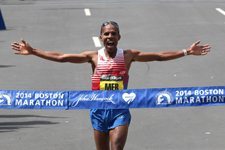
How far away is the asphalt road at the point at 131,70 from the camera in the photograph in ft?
42.4

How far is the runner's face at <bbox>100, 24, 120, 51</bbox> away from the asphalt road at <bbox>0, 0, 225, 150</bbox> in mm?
3757

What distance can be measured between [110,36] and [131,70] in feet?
36.2

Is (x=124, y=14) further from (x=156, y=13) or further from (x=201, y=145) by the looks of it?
(x=201, y=145)

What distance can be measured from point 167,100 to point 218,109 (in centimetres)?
543

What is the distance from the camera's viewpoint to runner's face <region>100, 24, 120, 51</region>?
8633mm

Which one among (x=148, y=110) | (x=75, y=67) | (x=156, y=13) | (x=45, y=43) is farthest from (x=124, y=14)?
(x=148, y=110)

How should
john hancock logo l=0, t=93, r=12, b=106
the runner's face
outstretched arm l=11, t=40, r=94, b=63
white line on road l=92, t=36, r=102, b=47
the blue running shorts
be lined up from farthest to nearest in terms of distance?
white line on road l=92, t=36, r=102, b=47, john hancock logo l=0, t=93, r=12, b=106, outstretched arm l=11, t=40, r=94, b=63, the blue running shorts, the runner's face

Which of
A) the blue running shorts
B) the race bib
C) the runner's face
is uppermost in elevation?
the runner's face

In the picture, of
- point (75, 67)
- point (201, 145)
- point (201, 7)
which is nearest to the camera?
point (201, 145)

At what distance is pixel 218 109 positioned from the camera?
15.0 metres
